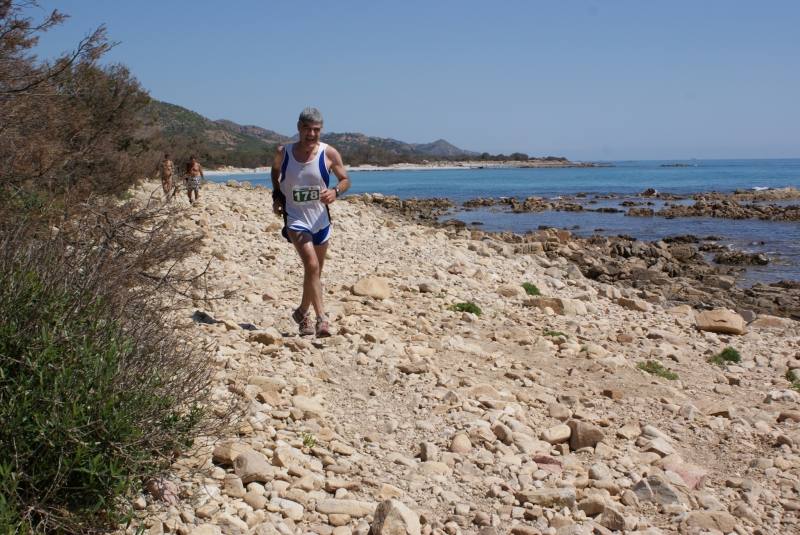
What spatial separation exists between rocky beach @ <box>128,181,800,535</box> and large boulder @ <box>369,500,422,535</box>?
10mm

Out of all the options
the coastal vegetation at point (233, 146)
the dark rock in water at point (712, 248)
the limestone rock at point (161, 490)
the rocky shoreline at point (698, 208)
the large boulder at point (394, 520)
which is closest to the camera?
the limestone rock at point (161, 490)

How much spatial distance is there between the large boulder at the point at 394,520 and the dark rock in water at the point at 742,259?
17139 millimetres

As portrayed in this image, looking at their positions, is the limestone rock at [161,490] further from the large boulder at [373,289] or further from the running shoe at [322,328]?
the large boulder at [373,289]

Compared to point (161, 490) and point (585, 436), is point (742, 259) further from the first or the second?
point (161, 490)

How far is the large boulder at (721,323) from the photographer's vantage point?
895 centimetres

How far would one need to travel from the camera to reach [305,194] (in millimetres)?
5617

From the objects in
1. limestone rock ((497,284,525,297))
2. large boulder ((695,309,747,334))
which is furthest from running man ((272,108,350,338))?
large boulder ((695,309,747,334))

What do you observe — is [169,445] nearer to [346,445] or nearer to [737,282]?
[346,445]

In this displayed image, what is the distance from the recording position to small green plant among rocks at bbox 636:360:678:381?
6.44 m

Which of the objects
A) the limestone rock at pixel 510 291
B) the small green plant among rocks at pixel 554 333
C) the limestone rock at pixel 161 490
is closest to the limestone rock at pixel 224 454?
the limestone rock at pixel 161 490

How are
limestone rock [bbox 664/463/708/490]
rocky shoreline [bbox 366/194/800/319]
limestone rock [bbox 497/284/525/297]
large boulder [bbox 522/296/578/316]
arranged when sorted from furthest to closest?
rocky shoreline [bbox 366/194/800/319], limestone rock [bbox 497/284/525/297], large boulder [bbox 522/296/578/316], limestone rock [bbox 664/463/708/490]

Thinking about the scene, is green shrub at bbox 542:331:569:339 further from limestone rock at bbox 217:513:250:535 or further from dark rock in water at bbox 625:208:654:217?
dark rock in water at bbox 625:208:654:217

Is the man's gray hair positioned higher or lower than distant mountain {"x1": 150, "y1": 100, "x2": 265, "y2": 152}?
lower

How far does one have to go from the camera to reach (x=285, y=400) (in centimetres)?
438
